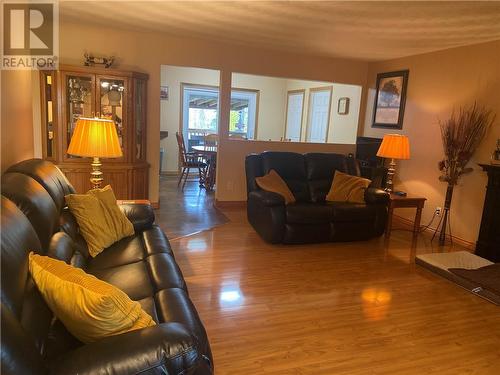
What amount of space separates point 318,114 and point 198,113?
2826 mm

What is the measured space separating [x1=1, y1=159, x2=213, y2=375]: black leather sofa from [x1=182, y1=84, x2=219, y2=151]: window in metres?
6.04

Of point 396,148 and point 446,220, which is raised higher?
point 396,148

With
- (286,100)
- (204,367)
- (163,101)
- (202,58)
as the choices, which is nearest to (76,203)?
(204,367)

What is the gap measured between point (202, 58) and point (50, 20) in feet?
6.00

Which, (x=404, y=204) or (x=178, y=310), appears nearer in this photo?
(x=178, y=310)

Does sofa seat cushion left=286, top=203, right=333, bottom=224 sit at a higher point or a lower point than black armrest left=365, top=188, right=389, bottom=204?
lower

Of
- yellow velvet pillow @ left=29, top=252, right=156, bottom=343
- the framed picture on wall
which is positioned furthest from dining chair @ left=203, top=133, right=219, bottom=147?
yellow velvet pillow @ left=29, top=252, right=156, bottom=343

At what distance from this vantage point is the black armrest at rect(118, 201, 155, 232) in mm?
2752

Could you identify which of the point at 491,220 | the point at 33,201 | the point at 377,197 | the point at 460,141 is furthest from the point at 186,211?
the point at 491,220

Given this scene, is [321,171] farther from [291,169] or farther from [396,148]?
[396,148]

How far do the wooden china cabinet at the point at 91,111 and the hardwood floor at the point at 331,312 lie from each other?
1.34m

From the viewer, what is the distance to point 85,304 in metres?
1.15

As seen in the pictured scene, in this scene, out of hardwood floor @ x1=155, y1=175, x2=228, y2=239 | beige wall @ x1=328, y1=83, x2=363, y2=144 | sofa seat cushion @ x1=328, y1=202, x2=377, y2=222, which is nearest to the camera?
sofa seat cushion @ x1=328, y1=202, x2=377, y2=222

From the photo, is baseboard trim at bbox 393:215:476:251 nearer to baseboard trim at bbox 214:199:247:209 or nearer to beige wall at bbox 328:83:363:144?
beige wall at bbox 328:83:363:144
